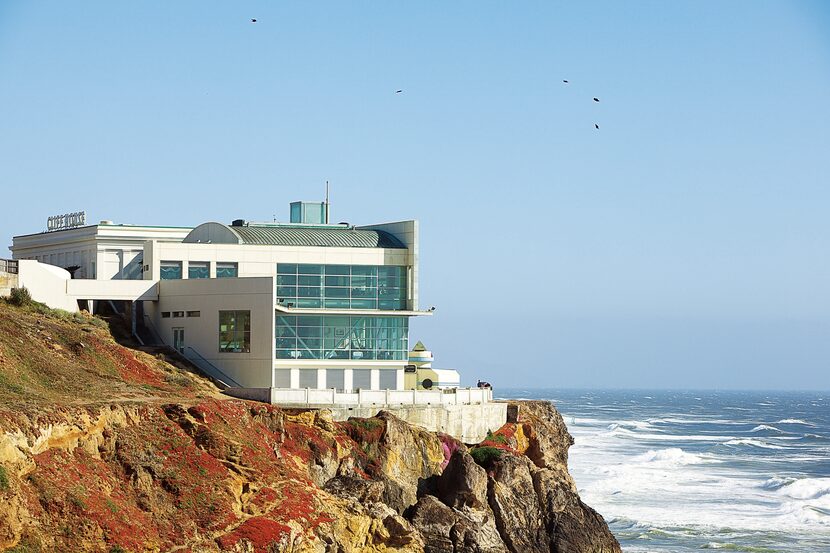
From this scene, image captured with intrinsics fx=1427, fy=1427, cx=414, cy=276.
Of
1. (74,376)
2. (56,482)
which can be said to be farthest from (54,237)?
(56,482)

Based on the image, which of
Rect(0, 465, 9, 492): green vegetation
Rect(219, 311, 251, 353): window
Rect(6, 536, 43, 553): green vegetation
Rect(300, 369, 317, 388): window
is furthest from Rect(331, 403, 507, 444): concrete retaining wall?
Rect(6, 536, 43, 553): green vegetation

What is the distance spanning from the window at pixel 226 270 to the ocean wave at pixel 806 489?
3863 cm

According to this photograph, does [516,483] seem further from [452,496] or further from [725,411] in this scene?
[725,411]

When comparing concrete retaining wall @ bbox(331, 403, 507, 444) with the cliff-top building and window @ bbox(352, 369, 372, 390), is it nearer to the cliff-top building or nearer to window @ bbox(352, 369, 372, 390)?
the cliff-top building

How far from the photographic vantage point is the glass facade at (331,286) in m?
60.9

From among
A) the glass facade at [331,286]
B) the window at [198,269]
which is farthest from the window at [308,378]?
the window at [198,269]

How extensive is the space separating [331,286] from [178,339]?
22.5ft

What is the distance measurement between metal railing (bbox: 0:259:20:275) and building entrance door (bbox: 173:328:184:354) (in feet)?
23.3

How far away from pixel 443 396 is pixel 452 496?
6.05 meters

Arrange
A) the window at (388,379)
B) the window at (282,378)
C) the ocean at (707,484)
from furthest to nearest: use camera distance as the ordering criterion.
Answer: the ocean at (707,484)
the window at (388,379)
the window at (282,378)

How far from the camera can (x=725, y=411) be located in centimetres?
19650

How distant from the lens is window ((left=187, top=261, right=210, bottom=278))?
204 ft

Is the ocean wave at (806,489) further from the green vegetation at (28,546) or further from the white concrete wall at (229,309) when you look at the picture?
the green vegetation at (28,546)

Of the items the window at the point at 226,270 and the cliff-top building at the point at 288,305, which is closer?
the cliff-top building at the point at 288,305
